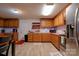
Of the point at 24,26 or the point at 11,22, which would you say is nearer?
the point at 11,22

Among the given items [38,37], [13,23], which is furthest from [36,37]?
[13,23]

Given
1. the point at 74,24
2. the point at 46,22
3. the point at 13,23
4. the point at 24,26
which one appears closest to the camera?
the point at 74,24

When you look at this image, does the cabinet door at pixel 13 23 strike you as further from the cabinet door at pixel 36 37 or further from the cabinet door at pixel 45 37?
the cabinet door at pixel 45 37

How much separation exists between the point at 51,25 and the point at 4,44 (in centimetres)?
792

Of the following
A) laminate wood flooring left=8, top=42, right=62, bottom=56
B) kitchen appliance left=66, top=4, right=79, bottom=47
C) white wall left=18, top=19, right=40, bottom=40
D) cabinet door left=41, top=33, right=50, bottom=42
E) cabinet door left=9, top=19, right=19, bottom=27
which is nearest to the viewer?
kitchen appliance left=66, top=4, right=79, bottom=47

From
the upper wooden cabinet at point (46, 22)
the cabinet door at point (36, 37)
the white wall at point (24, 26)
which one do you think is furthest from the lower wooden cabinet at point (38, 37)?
the white wall at point (24, 26)

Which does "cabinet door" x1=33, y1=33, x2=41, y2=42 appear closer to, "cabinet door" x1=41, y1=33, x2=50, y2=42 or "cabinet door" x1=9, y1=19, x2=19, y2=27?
"cabinet door" x1=41, y1=33, x2=50, y2=42

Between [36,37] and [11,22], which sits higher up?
[11,22]

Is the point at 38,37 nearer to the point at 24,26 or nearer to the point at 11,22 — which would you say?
the point at 24,26

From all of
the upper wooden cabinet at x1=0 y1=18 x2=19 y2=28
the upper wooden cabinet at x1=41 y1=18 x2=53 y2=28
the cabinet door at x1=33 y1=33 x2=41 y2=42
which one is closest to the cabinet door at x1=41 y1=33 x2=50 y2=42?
the cabinet door at x1=33 y1=33 x2=41 y2=42

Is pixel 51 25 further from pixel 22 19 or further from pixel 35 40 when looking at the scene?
pixel 22 19

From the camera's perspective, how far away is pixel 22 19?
10.4m

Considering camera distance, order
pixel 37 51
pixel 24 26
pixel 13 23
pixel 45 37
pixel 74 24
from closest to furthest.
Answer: pixel 74 24, pixel 37 51, pixel 45 37, pixel 13 23, pixel 24 26

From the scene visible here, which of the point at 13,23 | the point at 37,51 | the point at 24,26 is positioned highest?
the point at 13,23
